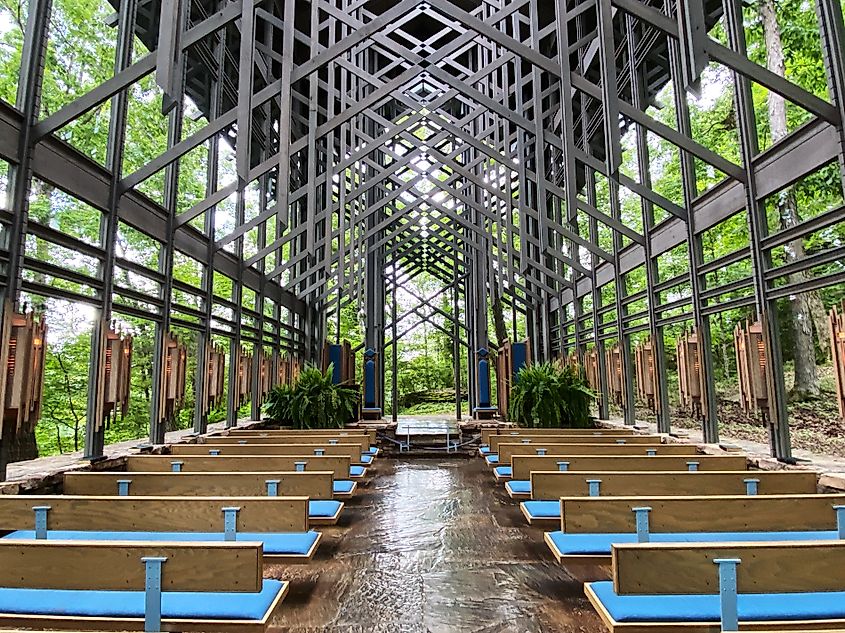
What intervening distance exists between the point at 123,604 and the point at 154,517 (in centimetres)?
80

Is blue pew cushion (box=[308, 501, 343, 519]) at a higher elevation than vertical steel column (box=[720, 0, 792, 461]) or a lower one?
lower

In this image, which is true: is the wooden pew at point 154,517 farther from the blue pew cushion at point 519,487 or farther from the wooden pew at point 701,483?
the blue pew cushion at point 519,487

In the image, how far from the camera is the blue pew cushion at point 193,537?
292cm

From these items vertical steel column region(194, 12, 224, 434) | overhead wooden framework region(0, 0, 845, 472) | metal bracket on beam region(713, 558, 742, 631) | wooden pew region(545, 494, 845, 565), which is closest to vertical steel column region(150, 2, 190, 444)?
overhead wooden framework region(0, 0, 845, 472)

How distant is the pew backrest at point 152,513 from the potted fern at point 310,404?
6498 millimetres

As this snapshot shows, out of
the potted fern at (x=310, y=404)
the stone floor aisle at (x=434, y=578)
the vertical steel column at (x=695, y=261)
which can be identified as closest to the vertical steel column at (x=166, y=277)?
the potted fern at (x=310, y=404)

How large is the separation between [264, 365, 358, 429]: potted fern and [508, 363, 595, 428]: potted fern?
3.24m

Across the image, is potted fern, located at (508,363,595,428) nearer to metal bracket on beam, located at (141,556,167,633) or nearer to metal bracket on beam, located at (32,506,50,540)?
metal bracket on beam, located at (32,506,50,540)

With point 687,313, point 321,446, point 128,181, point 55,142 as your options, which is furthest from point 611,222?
point 55,142

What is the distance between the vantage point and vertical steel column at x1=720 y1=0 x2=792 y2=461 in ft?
17.1

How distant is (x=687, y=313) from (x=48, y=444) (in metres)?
10.8

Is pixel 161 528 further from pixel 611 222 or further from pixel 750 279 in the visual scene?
pixel 611 222

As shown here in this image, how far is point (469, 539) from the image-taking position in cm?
417

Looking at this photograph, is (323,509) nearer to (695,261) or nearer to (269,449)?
(269,449)
